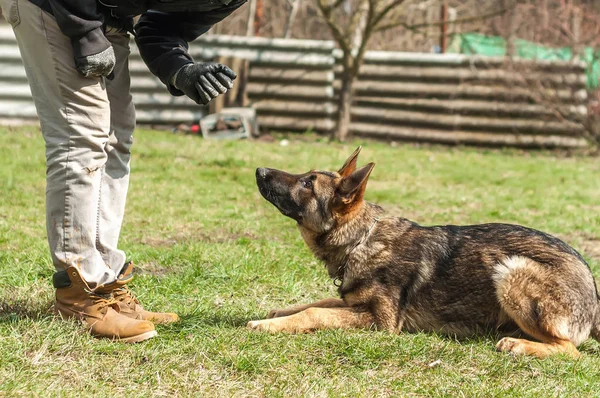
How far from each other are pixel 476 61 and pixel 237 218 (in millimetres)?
8212

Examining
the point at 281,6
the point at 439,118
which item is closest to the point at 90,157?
the point at 439,118

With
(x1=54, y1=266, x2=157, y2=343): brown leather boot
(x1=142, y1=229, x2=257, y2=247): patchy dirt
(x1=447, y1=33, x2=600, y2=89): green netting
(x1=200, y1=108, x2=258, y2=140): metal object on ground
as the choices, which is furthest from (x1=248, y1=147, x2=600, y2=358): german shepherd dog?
(x1=447, y1=33, x2=600, y2=89): green netting

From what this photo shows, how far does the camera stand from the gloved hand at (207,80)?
4.17 metres

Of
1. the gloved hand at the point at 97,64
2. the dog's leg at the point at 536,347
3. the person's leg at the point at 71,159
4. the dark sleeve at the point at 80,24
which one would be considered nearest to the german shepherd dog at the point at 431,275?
the dog's leg at the point at 536,347

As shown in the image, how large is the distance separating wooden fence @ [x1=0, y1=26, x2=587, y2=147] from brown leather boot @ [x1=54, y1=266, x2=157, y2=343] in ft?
34.5

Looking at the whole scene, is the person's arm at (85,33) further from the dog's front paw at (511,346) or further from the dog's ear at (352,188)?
the dog's front paw at (511,346)

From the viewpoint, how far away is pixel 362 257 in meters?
4.73

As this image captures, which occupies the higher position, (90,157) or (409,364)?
(90,157)

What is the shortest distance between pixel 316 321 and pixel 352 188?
0.82 meters

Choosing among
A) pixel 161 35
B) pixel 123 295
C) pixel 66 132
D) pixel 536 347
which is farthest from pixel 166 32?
pixel 536 347

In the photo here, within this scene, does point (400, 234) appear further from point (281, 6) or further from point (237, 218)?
point (281, 6)

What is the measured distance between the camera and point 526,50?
15.6 m

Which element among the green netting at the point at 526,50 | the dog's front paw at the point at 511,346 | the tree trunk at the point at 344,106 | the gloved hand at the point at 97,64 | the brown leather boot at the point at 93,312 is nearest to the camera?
the gloved hand at the point at 97,64

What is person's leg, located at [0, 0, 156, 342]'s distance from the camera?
3912 mm
